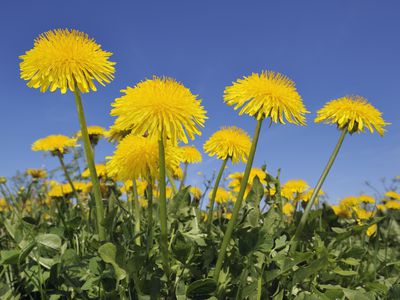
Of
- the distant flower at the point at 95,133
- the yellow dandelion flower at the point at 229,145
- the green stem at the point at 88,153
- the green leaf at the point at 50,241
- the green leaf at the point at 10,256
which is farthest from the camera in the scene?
the distant flower at the point at 95,133

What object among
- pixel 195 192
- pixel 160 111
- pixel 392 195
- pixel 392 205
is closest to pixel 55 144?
pixel 195 192

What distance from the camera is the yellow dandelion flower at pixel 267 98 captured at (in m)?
1.93

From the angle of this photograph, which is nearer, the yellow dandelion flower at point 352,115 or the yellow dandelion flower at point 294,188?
the yellow dandelion flower at point 352,115

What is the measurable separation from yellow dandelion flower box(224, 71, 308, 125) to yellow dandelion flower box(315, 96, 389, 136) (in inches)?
20.7

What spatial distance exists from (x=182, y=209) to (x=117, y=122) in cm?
84

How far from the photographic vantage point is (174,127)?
1788mm

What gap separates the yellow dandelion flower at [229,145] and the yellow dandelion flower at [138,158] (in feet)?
1.21

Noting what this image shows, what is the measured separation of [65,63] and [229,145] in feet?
3.81

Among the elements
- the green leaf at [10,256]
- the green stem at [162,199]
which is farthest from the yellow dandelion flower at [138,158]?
the green leaf at [10,256]

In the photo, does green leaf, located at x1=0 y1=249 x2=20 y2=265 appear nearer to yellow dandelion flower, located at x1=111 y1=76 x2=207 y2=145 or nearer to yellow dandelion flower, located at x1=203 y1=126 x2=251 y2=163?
yellow dandelion flower, located at x1=111 y1=76 x2=207 y2=145

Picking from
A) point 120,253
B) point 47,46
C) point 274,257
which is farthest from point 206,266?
point 47,46

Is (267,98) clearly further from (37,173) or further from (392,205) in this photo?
(37,173)

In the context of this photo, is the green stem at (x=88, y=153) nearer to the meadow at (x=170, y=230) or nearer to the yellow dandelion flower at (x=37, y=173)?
the meadow at (x=170, y=230)

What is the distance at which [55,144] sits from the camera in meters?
3.73
